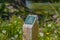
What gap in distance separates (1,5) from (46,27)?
1388mm

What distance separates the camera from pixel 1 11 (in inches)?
203

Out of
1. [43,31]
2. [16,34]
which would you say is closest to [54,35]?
[43,31]

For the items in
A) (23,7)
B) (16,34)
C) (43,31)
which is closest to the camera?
(16,34)

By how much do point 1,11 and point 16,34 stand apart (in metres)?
1.28

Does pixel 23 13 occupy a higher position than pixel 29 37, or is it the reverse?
pixel 29 37

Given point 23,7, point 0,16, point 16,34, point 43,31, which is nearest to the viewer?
point 16,34

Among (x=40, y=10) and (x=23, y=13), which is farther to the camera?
(x=40, y=10)

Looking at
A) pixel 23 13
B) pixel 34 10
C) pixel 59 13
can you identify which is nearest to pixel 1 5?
pixel 23 13

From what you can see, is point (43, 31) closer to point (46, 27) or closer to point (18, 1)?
point (46, 27)

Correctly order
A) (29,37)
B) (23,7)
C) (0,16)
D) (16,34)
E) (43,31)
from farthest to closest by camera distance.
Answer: (23,7), (0,16), (43,31), (16,34), (29,37)

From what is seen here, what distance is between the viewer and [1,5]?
207 inches

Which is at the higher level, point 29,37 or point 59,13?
point 29,37

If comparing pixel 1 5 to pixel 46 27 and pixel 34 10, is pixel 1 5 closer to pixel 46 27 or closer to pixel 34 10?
pixel 34 10

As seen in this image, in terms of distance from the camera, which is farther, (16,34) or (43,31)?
(43,31)
